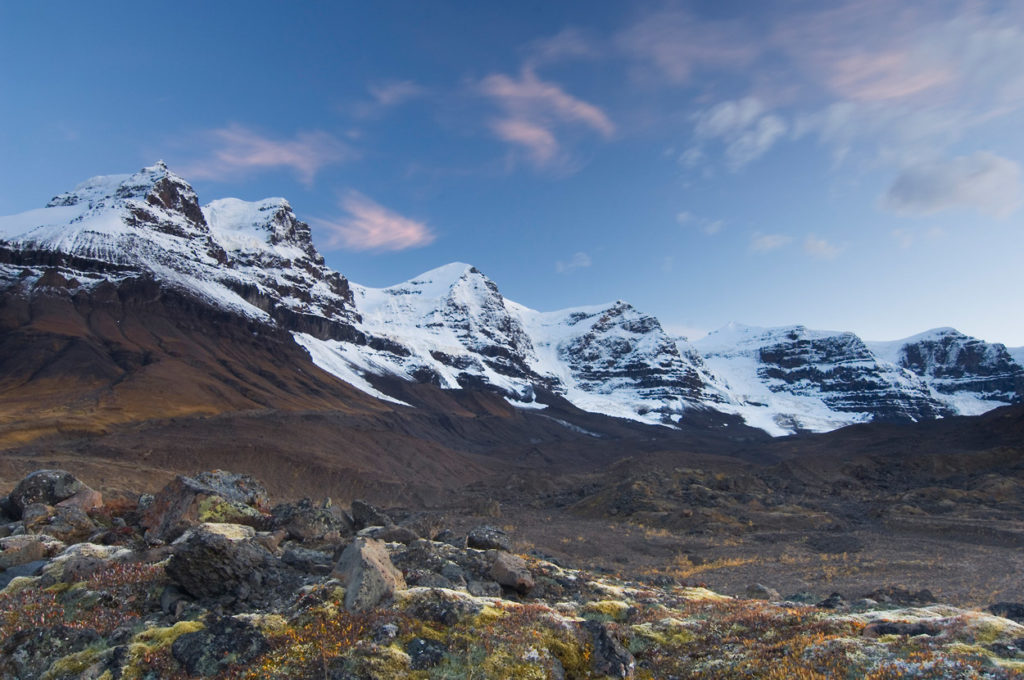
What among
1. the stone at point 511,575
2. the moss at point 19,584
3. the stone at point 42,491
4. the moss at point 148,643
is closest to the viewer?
the moss at point 148,643

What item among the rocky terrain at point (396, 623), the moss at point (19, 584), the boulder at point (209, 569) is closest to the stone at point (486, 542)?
the rocky terrain at point (396, 623)

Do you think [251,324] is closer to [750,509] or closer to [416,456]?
[416,456]

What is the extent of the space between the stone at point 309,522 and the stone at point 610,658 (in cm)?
875

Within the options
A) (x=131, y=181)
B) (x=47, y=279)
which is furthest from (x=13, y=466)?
(x=131, y=181)

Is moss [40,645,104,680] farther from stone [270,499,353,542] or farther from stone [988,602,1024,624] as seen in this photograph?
stone [988,602,1024,624]

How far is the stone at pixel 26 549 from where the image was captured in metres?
14.3

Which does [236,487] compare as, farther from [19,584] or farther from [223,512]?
[19,584]

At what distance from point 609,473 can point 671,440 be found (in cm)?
9083

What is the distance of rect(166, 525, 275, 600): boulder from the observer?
455 inches

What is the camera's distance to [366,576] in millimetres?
11250

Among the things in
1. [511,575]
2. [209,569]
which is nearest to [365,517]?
[511,575]

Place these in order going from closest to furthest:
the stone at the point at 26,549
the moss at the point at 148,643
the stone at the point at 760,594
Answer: the moss at the point at 148,643
the stone at the point at 26,549
the stone at the point at 760,594

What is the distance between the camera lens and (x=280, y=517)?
17766mm

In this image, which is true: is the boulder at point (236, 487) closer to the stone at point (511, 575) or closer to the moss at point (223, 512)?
the moss at point (223, 512)
